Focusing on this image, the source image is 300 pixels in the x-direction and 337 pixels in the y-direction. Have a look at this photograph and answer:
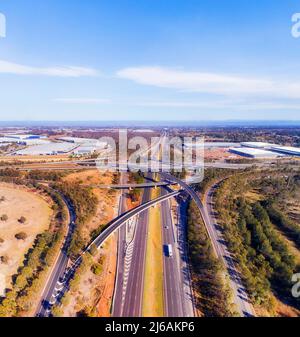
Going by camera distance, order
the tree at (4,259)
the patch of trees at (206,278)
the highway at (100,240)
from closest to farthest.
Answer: the patch of trees at (206,278) → the highway at (100,240) → the tree at (4,259)

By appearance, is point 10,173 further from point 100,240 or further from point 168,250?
point 168,250

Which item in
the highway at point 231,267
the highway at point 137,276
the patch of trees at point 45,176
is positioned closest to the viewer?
the highway at point 137,276

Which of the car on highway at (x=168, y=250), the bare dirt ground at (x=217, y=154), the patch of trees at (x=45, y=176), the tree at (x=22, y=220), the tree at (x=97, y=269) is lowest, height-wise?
the tree at (x=97, y=269)

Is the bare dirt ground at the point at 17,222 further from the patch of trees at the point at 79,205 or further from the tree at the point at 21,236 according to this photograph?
the patch of trees at the point at 79,205

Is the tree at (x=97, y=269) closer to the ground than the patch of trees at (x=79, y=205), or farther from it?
closer to the ground

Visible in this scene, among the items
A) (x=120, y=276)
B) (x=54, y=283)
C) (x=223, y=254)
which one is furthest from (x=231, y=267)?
(x=54, y=283)

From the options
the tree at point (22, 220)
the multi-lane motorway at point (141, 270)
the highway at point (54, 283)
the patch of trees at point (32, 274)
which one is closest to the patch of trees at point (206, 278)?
the multi-lane motorway at point (141, 270)
